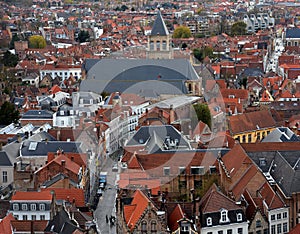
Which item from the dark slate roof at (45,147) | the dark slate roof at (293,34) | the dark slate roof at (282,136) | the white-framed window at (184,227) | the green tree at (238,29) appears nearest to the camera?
the white-framed window at (184,227)

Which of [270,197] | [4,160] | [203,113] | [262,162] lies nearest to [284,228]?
[270,197]

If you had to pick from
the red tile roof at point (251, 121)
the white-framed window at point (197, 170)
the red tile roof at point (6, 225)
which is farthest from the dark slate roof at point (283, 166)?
the red tile roof at point (6, 225)

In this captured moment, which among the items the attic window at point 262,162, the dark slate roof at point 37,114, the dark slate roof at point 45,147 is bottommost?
the dark slate roof at point 37,114

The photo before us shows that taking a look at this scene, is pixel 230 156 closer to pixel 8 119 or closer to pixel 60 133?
pixel 60 133

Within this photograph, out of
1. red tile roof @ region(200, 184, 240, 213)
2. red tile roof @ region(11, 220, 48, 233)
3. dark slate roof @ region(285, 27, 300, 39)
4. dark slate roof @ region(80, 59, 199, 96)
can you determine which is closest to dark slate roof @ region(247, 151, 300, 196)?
red tile roof @ region(200, 184, 240, 213)

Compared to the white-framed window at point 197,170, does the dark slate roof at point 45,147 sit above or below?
below

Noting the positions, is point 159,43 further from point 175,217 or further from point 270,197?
point 175,217

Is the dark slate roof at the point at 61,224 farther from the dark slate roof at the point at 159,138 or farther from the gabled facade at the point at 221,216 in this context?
the dark slate roof at the point at 159,138

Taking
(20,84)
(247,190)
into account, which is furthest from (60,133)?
(20,84)
